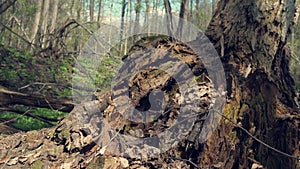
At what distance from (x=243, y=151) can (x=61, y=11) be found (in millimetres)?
24743

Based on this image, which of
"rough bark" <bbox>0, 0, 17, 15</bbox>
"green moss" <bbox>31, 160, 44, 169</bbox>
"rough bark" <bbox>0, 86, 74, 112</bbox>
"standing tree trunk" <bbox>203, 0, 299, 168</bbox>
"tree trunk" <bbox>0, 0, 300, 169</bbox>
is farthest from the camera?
"rough bark" <bbox>0, 0, 17, 15</bbox>

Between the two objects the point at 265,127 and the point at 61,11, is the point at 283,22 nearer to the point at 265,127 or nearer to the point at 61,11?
the point at 265,127

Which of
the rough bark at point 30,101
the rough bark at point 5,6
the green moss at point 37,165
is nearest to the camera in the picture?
the green moss at point 37,165

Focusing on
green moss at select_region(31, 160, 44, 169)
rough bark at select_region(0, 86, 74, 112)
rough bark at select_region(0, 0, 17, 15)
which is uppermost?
rough bark at select_region(0, 0, 17, 15)

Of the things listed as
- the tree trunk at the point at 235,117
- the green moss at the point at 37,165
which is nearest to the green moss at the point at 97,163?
the tree trunk at the point at 235,117

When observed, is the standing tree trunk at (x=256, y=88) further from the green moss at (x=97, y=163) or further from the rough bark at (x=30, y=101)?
the rough bark at (x=30, y=101)

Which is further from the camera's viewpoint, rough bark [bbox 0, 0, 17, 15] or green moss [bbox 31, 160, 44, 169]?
rough bark [bbox 0, 0, 17, 15]

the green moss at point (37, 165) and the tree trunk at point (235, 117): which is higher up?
the tree trunk at point (235, 117)

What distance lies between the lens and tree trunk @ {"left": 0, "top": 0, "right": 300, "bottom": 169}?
2.23 m

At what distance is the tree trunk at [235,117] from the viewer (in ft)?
7.31

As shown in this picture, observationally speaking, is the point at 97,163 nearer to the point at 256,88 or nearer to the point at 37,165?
the point at 37,165

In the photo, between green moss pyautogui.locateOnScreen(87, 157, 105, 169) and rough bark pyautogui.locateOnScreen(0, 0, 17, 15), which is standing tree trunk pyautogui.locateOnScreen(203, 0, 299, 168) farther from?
rough bark pyautogui.locateOnScreen(0, 0, 17, 15)

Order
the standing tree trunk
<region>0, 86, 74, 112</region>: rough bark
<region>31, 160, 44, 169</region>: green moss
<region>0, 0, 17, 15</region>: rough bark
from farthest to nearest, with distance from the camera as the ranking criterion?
<region>0, 0, 17, 15</region>: rough bark, <region>0, 86, 74, 112</region>: rough bark, the standing tree trunk, <region>31, 160, 44, 169</region>: green moss

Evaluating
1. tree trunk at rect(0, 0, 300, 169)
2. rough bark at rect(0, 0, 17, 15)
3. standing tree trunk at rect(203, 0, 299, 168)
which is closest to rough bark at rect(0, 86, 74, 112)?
Result: tree trunk at rect(0, 0, 300, 169)
